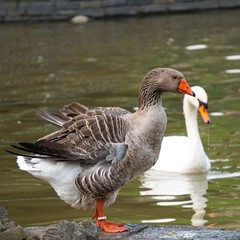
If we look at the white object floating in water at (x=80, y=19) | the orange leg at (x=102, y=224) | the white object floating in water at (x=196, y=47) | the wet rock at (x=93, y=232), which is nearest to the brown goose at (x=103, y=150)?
the orange leg at (x=102, y=224)

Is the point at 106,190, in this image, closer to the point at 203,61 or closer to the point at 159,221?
the point at 159,221

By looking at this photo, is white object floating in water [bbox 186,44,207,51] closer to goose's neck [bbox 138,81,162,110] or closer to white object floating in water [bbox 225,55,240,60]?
white object floating in water [bbox 225,55,240,60]

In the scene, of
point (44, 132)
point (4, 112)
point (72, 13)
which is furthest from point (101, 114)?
point (72, 13)

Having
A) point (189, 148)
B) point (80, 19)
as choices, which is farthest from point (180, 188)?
point (80, 19)

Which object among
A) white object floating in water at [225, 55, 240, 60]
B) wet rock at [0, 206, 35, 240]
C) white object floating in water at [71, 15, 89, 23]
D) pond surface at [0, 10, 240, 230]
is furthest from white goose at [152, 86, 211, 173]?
white object floating in water at [71, 15, 89, 23]

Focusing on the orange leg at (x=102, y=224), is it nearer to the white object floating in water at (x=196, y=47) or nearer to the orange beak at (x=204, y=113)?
the orange beak at (x=204, y=113)

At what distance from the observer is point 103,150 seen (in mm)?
7949

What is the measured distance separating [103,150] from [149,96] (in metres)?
0.57

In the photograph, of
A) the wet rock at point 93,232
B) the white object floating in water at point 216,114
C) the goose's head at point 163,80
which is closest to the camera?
the wet rock at point 93,232

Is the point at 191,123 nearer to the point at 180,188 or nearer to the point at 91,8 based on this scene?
the point at 180,188

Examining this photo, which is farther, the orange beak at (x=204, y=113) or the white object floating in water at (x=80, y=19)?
the white object floating in water at (x=80, y=19)

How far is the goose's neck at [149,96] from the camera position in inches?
320

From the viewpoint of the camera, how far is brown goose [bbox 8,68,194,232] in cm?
788

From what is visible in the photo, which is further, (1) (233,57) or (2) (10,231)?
(1) (233,57)
